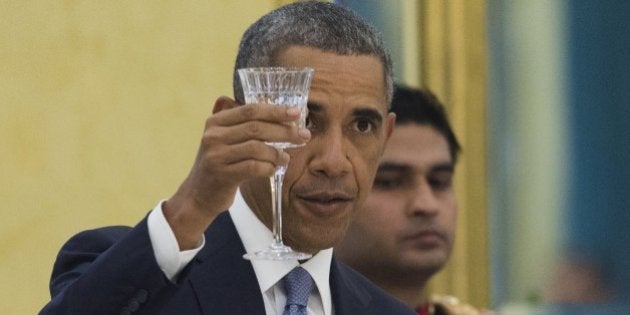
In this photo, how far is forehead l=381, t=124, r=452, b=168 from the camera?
4.56m

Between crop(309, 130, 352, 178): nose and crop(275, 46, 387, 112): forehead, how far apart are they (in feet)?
0.25

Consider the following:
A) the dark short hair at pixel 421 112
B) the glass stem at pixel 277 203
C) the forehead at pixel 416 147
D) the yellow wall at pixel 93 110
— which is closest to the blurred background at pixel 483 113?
the yellow wall at pixel 93 110

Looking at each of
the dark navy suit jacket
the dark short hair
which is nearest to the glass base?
the dark navy suit jacket

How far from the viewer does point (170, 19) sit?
5.09 metres

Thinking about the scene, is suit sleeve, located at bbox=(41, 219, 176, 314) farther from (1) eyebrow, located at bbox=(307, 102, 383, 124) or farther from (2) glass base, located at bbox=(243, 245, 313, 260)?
(1) eyebrow, located at bbox=(307, 102, 383, 124)

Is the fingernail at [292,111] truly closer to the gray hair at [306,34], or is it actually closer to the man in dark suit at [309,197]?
the man in dark suit at [309,197]

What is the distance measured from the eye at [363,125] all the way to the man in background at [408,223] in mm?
1116

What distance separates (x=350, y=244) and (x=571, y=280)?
1.27m

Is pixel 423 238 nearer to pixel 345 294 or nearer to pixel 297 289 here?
pixel 345 294

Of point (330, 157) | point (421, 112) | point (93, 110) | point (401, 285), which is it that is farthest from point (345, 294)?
point (93, 110)

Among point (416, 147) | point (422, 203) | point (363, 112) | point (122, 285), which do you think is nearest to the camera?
point (122, 285)

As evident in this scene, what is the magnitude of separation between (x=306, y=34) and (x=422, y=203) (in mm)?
1358

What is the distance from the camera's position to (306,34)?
323 cm

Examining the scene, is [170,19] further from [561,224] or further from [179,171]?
[561,224]
